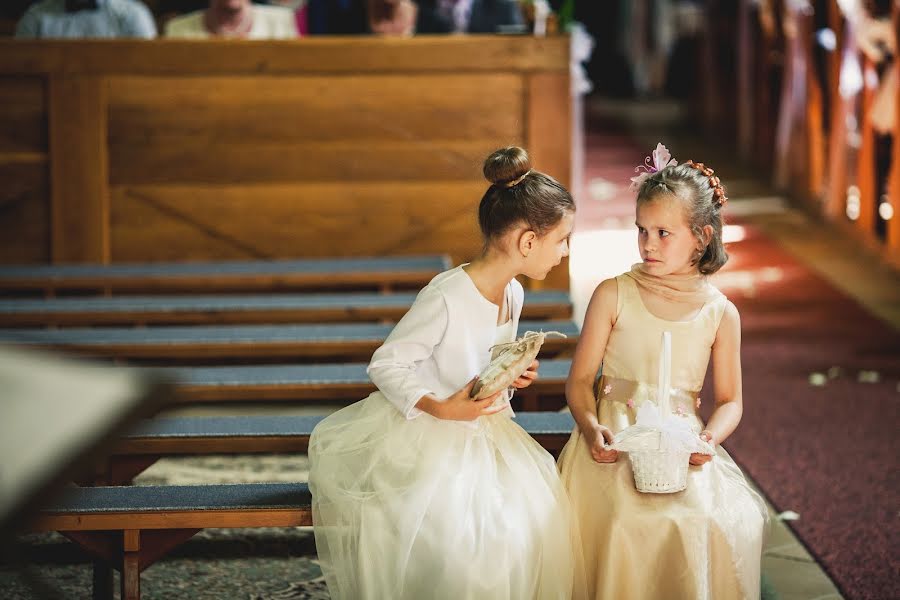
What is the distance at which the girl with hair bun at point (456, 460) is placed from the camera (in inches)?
116

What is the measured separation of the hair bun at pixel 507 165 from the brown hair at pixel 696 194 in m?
0.34

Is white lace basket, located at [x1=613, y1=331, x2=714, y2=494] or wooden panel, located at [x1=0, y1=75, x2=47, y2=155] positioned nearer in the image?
white lace basket, located at [x1=613, y1=331, x2=714, y2=494]

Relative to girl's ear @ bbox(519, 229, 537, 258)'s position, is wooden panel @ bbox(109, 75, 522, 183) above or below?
above

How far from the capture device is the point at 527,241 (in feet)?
10.2

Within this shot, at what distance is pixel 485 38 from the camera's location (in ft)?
21.5

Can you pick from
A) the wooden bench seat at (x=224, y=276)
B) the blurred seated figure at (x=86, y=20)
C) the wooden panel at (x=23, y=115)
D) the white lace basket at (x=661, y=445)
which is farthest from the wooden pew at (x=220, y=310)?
the blurred seated figure at (x=86, y=20)

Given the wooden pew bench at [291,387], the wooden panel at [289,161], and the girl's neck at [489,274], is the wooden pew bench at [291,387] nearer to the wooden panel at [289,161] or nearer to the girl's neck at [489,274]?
the girl's neck at [489,274]

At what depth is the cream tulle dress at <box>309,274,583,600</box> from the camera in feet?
9.62

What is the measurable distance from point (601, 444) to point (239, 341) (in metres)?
1.94

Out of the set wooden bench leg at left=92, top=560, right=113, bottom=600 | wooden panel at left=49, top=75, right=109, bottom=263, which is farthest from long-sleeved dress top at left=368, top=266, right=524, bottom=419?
wooden panel at left=49, top=75, right=109, bottom=263

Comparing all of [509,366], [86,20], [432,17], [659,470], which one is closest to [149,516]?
[509,366]

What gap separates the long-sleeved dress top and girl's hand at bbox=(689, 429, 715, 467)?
544 mm

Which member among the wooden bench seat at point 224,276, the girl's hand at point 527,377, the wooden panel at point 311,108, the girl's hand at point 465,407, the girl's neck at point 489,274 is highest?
the wooden panel at point 311,108

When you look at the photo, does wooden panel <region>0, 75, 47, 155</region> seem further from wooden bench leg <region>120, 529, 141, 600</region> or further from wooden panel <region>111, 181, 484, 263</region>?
wooden bench leg <region>120, 529, 141, 600</region>
